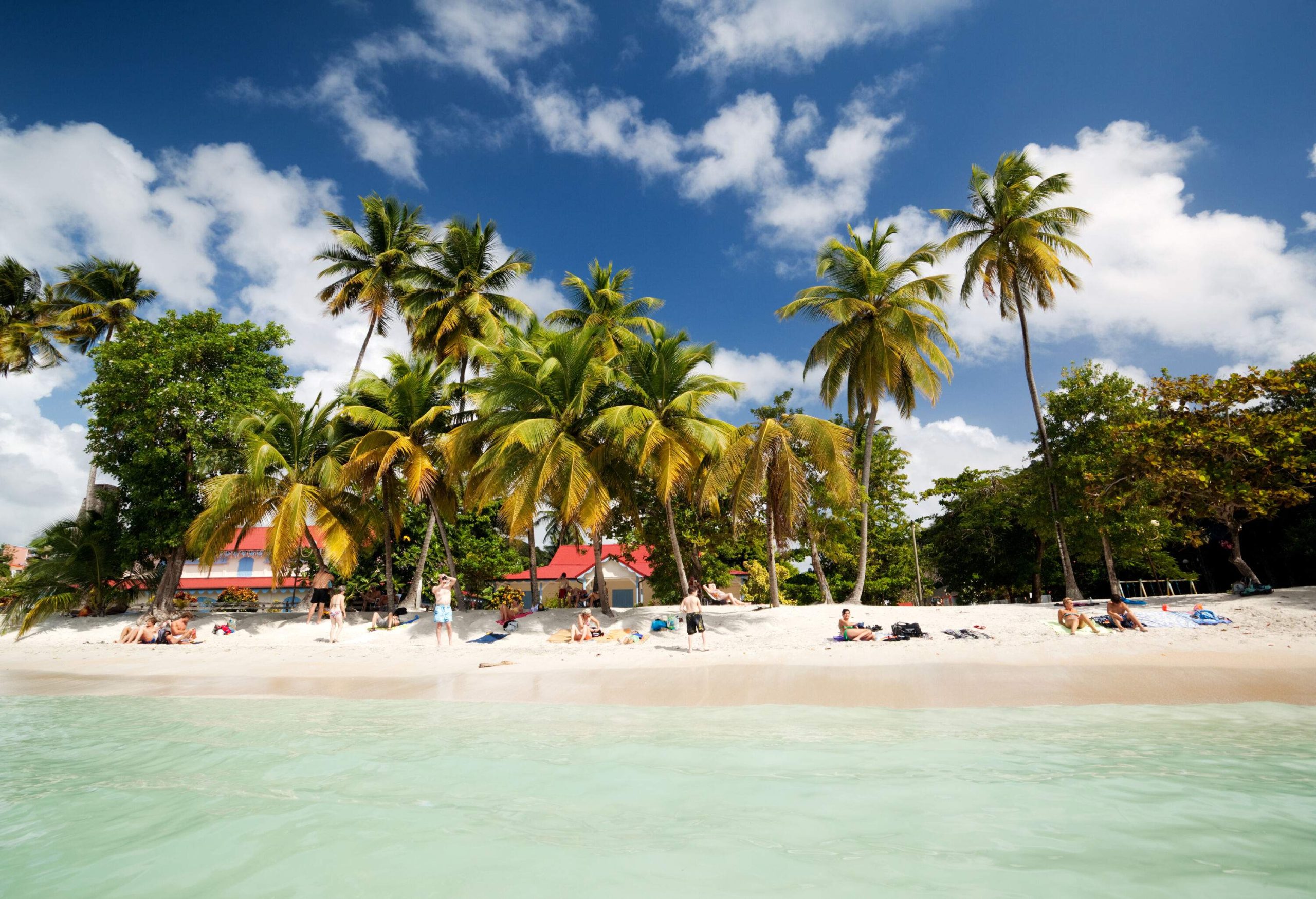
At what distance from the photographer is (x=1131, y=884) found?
319 centimetres

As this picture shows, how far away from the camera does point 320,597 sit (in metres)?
19.4

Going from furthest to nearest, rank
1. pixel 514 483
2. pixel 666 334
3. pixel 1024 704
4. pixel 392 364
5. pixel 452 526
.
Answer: pixel 452 526, pixel 392 364, pixel 666 334, pixel 514 483, pixel 1024 704

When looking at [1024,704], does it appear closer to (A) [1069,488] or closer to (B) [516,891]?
(B) [516,891]

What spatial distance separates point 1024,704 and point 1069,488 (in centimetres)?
1261

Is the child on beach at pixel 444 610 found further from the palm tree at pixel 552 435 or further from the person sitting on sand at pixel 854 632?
the person sitting on sand at pixel 854 632

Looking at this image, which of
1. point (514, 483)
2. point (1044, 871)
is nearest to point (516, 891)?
point (1044, 871)

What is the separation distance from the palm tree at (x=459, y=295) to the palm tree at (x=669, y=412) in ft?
22.4

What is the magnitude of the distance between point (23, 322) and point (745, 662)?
3193cm

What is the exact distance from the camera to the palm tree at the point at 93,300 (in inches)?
1028

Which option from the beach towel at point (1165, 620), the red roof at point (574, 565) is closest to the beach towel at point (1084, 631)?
the beach towel at point (1165, 620)

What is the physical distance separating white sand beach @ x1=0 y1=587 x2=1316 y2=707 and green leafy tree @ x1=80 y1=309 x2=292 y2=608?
10.5 feet

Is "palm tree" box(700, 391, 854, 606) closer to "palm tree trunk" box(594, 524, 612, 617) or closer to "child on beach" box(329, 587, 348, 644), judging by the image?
"palm tree trunk" box(594, 524, 612, 617)

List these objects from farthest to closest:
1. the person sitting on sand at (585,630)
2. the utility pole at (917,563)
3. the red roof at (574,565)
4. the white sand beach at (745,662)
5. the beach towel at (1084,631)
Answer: the red roof at (574,565) → the utility pole at (917,563) → the person sitting on sand at (585,630) → the beach towel at (1084,631) → the white sand beach at (745,662)

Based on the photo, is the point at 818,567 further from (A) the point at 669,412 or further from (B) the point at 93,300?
(B) the point at 93,300
